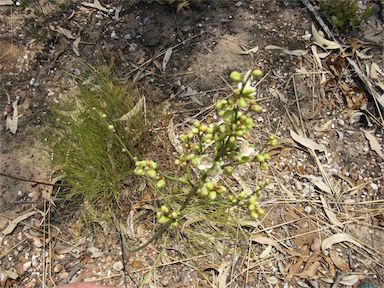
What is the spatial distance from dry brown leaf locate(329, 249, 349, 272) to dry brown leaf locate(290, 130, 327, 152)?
60 centimetres

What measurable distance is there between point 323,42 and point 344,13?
22 centimetres

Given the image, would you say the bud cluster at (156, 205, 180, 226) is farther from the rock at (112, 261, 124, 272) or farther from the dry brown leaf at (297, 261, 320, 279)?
the dry brown leaf at (297, 261, 320, 279)

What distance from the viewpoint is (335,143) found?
102 inches

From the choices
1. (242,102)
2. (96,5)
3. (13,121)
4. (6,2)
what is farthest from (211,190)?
(6,2)

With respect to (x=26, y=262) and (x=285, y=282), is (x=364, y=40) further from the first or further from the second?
(x=26, y=262)

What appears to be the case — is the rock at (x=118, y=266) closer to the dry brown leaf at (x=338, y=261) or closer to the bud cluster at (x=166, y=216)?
the bud cluster at (x=166, y=216)

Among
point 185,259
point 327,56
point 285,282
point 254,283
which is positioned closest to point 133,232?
point 185,259

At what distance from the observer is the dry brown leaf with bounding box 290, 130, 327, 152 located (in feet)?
8.39

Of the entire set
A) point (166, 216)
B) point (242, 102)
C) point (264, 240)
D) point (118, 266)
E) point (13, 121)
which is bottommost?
point (118, 266)

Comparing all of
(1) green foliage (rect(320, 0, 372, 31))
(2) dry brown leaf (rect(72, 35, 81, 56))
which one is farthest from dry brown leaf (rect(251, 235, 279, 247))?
(2) dry brown leaf (rect(72, 35, 81, 56))

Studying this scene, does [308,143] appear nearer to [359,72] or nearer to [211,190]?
[359,72]

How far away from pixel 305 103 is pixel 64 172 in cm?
149

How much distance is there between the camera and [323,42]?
9.42 ft

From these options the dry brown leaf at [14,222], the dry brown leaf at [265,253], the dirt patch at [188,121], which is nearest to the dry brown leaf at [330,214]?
the dirt patch at [188,121]
